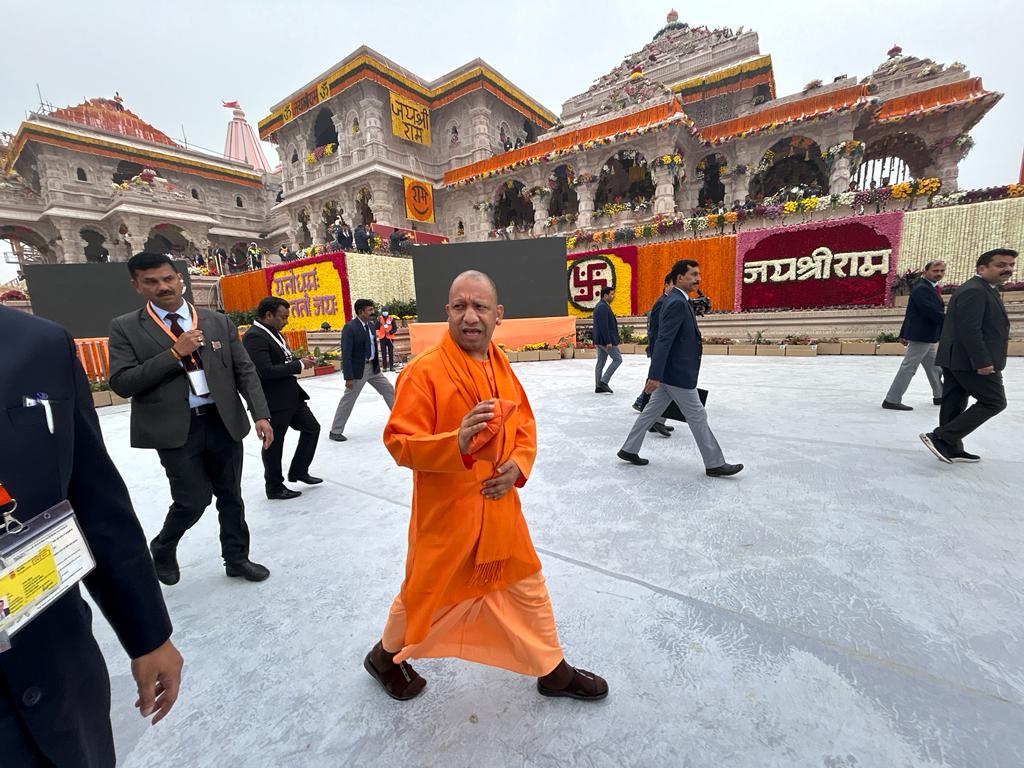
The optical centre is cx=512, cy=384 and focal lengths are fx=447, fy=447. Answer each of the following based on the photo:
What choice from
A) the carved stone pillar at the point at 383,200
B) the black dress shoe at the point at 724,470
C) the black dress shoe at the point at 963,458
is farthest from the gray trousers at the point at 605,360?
the carved stone pillar at the point at 383,200

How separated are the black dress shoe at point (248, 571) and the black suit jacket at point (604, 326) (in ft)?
18.5

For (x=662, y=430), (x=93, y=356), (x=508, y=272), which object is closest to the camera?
(x=662, y=430)

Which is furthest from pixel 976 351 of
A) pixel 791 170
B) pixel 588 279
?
pixel 791 170

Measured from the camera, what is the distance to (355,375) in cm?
527

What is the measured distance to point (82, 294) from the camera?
10.8 metres

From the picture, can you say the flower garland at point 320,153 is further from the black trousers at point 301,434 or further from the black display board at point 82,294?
the black trousers at point 301,434

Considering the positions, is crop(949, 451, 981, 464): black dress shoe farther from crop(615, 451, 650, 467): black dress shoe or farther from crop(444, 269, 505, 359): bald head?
crop(444, 269, 505, 359): bald head

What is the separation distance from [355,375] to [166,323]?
2915 mm

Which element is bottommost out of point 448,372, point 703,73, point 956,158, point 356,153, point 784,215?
point 448,372

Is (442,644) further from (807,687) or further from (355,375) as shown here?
(355,375)

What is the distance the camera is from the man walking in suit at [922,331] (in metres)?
5.15

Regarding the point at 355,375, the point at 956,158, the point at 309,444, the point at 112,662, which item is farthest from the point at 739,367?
the point at 956,158

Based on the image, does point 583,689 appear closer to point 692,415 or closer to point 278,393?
point 692,415

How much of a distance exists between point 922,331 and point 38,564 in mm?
7221
